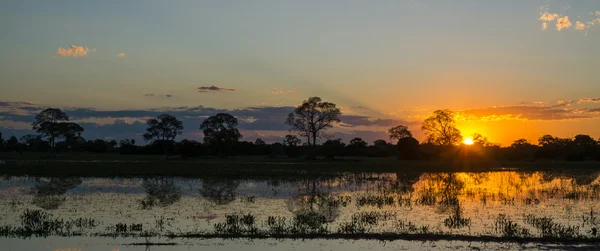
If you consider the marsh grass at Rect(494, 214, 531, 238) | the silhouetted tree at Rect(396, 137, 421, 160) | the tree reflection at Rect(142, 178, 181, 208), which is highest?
the silhouetted tree at Rect(396, 137, 421, 160)

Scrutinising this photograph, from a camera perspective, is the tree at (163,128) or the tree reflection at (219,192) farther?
the tree at (163,128)

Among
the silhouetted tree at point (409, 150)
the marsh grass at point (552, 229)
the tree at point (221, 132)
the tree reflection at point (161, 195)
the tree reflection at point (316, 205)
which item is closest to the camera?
the marsh grass at point (552, 229)

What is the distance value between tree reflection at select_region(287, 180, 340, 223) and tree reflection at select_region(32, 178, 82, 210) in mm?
11643

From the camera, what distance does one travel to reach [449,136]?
342 feet

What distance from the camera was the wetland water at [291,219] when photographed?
15539 millimetres

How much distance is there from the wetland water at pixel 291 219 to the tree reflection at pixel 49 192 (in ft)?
0.22

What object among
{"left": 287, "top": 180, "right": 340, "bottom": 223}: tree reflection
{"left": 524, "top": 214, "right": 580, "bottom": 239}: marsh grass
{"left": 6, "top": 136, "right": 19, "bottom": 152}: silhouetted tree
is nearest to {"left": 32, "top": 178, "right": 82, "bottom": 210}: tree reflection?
{"left": 287, "top": 180, "right": 340, "bottom": 223}: tree reflection

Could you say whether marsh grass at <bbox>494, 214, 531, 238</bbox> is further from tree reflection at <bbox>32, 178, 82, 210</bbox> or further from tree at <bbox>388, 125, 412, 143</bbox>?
tree at <bbox>388, 125, 412, 143</bbox>

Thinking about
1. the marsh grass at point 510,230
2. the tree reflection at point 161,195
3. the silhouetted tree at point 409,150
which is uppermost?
the silhouetted tree at point 409,150

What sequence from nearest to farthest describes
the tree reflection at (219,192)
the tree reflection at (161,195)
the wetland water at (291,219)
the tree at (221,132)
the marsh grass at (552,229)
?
1. the wetland water at (291,219)
2. the marsh grass at (552,229)
3. the tree reflection at (161,195)
4. the tree reflection at (219,192)
5. the tree at (221,132)

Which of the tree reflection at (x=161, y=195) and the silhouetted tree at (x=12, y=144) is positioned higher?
the silhouetted tree at (x=12, y=144)

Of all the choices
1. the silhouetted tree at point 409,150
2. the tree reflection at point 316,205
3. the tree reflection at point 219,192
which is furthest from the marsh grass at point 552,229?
the silhouetted tree at point 409,150

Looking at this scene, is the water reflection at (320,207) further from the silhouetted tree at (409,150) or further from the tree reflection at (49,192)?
the silhouetted tree at (409,150)

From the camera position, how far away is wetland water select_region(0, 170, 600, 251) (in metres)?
15.5
